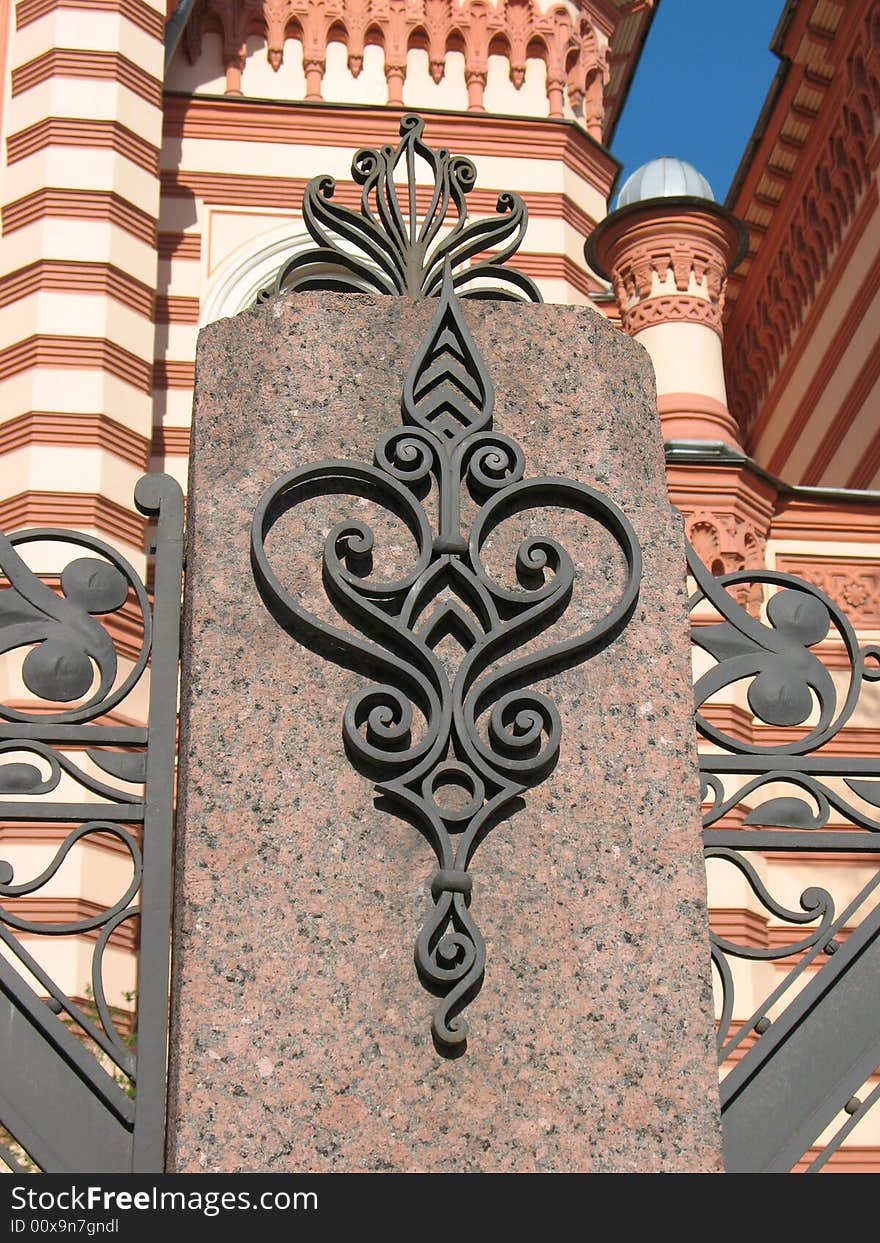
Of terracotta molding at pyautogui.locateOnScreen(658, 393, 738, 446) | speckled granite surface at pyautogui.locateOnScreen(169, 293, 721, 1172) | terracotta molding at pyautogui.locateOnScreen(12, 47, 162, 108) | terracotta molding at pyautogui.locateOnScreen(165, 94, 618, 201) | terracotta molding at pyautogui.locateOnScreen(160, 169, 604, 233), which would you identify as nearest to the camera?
speckled granite surface at pyautogui.locateOnScreen(169, 293, 721, 1172)

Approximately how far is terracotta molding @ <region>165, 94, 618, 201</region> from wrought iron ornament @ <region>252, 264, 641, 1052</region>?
10.1 metres

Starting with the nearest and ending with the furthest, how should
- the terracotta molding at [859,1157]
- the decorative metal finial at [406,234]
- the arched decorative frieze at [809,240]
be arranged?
the decorative metal finial at [406,234] → the terracotta molding at [859,1157] → the arched decorative frieze at [809,240]

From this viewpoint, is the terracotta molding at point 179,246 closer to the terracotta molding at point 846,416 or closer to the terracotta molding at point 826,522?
the terracotta molding at point 846,416

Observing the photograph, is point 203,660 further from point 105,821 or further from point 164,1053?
point 164,1053

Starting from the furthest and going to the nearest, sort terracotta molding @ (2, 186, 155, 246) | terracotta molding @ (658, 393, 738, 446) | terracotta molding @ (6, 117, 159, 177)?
terracotta molding @ (6, 117, 159, 177) → terracotta molding @ (2, 186, 155, 246) → terracotta molding @ (658, 393, 738, 446)

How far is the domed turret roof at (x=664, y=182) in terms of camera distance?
10992mm

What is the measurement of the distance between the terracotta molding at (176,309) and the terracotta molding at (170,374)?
348 mm

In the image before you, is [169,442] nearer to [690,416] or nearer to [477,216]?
[477,216]

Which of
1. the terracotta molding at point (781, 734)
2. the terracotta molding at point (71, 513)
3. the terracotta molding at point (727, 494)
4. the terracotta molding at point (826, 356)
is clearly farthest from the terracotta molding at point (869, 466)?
the terracotta molding at point (71, 513)

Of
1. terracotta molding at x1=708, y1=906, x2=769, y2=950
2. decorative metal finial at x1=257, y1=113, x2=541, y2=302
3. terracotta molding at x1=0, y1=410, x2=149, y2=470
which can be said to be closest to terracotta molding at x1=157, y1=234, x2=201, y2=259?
terracotta molding at x1=0, y1=410, x2=149, y2=470

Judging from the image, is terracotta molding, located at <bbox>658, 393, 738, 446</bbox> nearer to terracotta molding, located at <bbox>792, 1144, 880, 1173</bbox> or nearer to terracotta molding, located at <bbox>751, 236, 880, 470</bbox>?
terracotta molding, located at <bbox>751, 236, 880, 470</bbox>

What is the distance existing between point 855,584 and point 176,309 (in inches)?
201

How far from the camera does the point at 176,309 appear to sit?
11.9m

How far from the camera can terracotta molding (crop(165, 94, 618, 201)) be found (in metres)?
12.5
